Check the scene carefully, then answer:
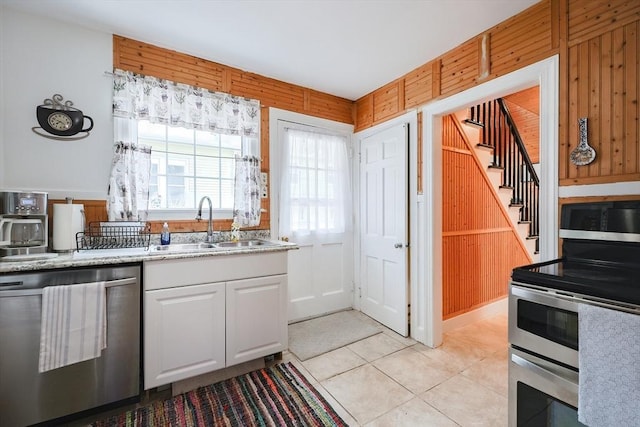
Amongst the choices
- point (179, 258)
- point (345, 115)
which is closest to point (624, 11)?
point (345, 115)

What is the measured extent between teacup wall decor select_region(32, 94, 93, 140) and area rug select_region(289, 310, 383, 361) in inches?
99.2

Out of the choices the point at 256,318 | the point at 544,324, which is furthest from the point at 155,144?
the point at 544,324

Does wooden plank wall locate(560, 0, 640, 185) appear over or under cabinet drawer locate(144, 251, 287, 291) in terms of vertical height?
over

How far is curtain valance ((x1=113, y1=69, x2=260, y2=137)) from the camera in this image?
88.5 inches

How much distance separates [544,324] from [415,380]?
1145 millimetres

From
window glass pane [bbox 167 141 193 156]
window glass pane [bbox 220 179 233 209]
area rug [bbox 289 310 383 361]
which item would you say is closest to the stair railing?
area rug [bbox 289 310 383 361]

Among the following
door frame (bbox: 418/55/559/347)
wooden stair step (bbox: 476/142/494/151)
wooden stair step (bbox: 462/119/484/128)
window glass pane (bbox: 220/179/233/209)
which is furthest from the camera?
wooden stair step (bbox: 476/142/494/151)

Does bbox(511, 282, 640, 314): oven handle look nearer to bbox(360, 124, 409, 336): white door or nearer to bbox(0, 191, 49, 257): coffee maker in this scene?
bbox(360, 124, 409, 336): white door

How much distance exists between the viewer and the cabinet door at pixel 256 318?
2.12 meters

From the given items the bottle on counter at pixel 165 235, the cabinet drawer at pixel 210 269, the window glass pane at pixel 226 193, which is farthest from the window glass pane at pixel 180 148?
the cabinet drawer at pixel 210 269

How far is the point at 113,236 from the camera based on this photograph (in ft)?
7.14

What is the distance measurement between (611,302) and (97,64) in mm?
3462

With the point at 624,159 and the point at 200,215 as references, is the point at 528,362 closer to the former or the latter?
the point at 624,159

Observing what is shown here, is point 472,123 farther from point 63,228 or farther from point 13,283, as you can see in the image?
point 13,283
